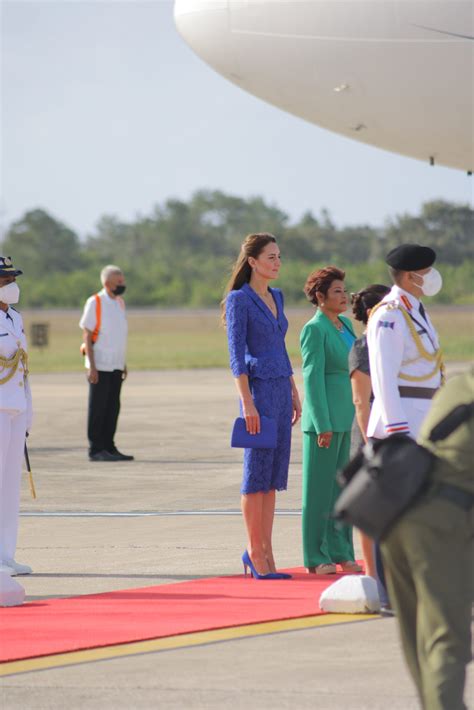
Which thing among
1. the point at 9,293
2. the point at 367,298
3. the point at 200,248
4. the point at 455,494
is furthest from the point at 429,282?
the point at 200,248

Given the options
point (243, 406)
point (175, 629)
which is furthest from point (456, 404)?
point (243, 406)

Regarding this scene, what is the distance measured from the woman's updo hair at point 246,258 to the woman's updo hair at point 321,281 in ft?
1.12

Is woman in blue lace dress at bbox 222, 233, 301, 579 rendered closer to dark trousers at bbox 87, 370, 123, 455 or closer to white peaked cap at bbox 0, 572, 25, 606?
white peaked cap at bbox 0, 572, 25, 606

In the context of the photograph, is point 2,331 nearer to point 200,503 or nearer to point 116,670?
point 116,670

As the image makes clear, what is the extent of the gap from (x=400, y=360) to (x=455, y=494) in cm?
248

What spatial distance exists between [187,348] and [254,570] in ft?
155

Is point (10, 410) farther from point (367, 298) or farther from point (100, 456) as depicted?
point (100, 456)

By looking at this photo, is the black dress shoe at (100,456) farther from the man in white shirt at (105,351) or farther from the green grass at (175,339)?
the green grass at (175,339)

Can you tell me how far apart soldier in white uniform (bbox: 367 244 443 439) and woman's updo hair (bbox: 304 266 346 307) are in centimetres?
162

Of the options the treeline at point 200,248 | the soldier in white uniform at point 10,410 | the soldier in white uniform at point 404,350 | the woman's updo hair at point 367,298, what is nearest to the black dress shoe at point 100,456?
the soldier in white uniform at point 10,410

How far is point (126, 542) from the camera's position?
388 inches

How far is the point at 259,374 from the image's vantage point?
27.6 ft

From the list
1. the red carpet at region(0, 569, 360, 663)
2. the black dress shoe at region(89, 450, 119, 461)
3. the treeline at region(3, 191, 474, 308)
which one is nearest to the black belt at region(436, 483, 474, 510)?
the red carpet at region(0, 569, 360, 663)

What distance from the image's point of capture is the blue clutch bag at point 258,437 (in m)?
8.29
